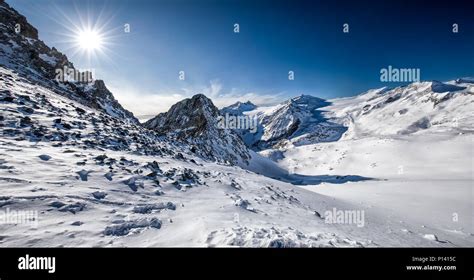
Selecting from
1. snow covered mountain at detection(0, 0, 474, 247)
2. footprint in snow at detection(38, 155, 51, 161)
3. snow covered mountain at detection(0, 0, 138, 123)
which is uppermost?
snow covered mountain at detection(0, 0, 138, 123)

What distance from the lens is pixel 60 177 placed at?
7289 mm

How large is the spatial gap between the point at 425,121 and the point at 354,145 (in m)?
82.9

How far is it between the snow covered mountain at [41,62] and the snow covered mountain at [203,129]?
1487 cm

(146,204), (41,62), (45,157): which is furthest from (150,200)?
(41,62)

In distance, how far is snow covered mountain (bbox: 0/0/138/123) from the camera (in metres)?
27.5

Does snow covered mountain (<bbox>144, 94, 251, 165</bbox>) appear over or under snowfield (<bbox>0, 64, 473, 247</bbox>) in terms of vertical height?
over

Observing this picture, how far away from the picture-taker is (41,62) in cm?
3288

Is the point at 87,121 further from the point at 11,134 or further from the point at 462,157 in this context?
the point at 462,157

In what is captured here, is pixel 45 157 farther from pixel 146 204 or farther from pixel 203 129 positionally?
pixel 203 129

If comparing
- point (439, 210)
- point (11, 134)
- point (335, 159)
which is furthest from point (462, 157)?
point (11, 134)

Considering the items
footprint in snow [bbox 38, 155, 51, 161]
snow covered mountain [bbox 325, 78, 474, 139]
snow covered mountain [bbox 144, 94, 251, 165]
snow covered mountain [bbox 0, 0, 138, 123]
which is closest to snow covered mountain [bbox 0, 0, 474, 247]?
footprint in snow [bbox 38, 155, 51, 161]

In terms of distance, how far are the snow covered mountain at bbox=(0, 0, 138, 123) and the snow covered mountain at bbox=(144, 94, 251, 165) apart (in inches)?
585

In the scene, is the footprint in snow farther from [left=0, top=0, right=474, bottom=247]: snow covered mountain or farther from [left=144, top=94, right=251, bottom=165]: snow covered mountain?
[left=144, top=94, right=251, bottom=165]: snow covered mountain

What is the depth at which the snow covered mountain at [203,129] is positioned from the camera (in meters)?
46.3
